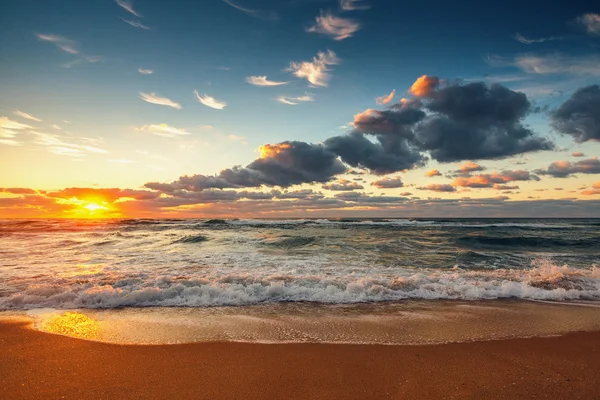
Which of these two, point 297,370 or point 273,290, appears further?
point 273,290

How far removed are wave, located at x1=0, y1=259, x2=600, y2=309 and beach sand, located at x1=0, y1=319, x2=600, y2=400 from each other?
7.39 ft

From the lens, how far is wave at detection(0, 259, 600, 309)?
23.9 feet

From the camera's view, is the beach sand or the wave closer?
the beach sand

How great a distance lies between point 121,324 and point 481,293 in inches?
338

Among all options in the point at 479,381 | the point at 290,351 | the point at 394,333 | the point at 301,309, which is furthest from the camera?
the point at 301,309

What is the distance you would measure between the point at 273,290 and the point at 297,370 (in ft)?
12.9

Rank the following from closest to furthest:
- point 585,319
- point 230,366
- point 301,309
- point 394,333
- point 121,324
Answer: point 230,366 → point 394,333 → point 121,324 → point 585,319 → point 301,309

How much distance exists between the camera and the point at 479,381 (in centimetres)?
385

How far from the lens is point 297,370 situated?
4105 mm

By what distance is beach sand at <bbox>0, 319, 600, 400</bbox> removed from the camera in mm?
3604

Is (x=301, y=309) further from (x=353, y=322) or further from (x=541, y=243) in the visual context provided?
(x=541, y=243)

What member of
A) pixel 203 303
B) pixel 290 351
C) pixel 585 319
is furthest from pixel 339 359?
pixel 585 319

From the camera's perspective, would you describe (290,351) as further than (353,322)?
No

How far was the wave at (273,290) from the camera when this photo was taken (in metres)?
7.27
